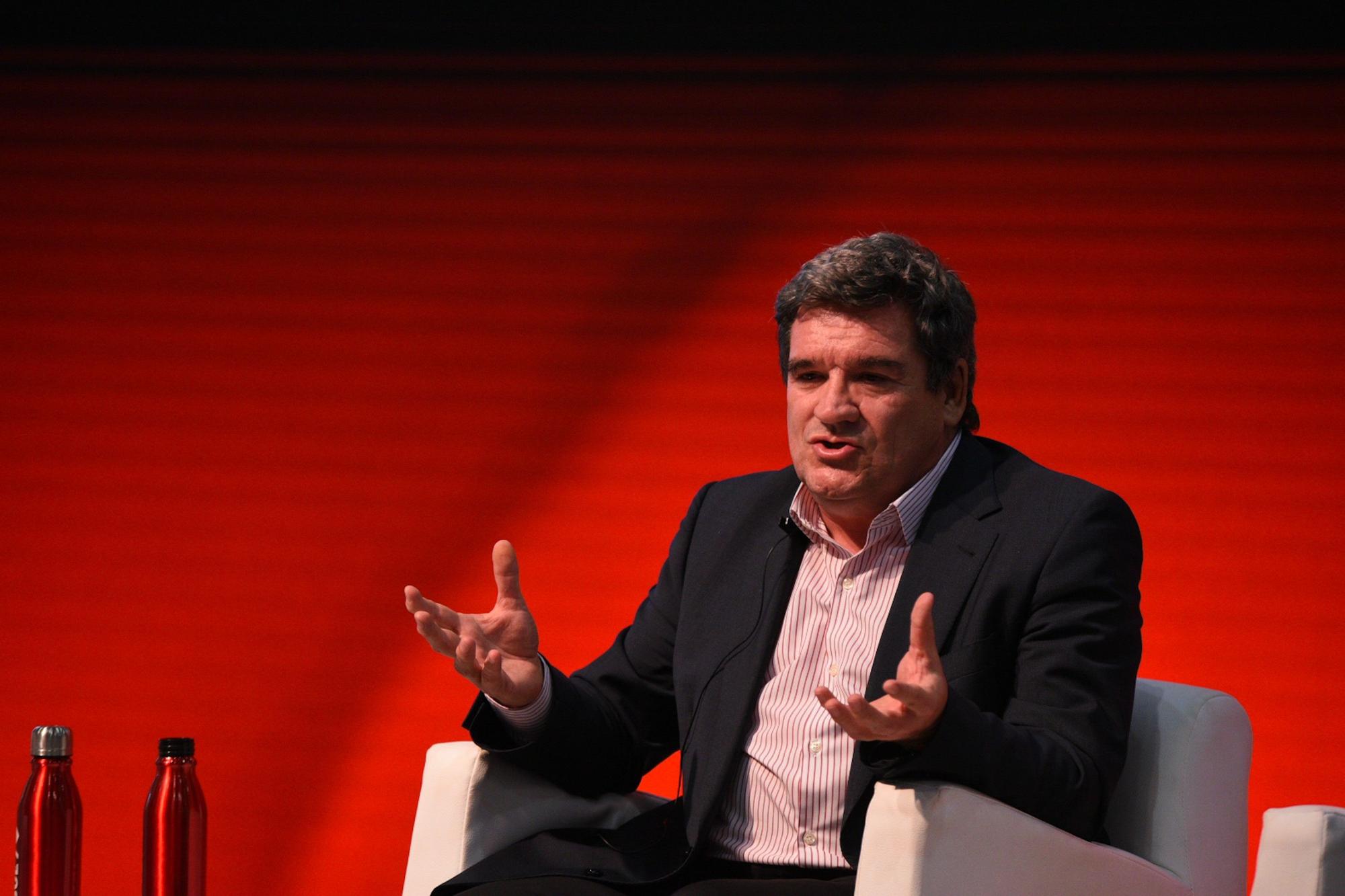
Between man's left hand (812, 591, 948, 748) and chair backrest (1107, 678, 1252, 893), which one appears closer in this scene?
man's left hand (812, 591, 948, 748)

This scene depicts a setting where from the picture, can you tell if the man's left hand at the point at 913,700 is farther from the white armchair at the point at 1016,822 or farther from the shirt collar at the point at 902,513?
the shirt collar at the point at 902,513

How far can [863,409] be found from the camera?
7.18 feet

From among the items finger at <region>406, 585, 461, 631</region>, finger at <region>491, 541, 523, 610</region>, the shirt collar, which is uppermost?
the shirt collar

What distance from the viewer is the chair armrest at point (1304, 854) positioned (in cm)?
185

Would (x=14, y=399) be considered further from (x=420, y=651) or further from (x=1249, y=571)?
(x=1249, y=571)

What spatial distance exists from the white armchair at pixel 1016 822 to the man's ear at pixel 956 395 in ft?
1.54

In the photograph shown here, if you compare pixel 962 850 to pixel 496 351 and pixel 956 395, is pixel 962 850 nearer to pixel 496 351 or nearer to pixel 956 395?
pixel 956 395

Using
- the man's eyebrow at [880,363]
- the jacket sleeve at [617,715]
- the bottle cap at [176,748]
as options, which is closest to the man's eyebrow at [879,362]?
the man's eyebrow at [880,363]

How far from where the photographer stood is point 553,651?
3.41 meters

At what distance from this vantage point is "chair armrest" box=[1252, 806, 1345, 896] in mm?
1848

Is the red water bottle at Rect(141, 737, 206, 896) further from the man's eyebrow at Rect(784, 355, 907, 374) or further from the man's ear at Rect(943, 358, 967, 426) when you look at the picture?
the man's ear at Rect(943, 358, 967, 426)

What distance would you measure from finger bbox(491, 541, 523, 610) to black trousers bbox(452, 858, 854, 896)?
1.27 feet

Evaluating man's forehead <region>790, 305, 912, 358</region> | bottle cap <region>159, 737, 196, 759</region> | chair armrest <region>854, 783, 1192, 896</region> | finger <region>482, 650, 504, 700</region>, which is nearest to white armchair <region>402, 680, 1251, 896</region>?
chair armrest <region>854, 783, 1192, 896</region>

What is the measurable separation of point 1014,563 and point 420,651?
177 centimetres
